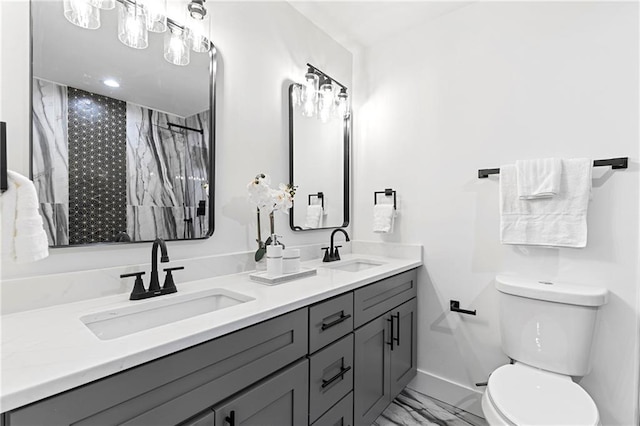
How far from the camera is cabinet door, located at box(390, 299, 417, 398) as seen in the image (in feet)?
5.91

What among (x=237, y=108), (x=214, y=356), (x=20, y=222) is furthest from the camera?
(x=237, y=108)

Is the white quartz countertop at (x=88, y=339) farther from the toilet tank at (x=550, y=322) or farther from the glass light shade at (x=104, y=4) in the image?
the glass light shade at (x=104, y=4)

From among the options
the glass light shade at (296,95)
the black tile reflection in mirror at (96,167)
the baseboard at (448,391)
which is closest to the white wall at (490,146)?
the baseboard at (448,391)

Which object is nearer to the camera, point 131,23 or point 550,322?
point 131,23

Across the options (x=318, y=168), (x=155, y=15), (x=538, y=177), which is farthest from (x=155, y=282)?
(x=538, y=177)

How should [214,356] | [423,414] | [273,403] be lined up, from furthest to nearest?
1. [423,414]
2. [273,403]
3. [214,356]

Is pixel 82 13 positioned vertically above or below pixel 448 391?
above

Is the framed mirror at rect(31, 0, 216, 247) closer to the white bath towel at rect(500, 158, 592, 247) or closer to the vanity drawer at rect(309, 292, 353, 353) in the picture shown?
the vanity drawer at rect(309, 292, 353, 353)

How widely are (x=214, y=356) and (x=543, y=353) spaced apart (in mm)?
1495

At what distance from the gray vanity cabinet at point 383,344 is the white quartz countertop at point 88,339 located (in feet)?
1.19

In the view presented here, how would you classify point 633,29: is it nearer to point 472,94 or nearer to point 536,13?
A: point 536,13

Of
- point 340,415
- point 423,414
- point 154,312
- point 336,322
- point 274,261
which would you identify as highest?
point 274,261

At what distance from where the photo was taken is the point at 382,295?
1.68m

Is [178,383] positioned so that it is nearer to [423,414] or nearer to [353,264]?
[353,264]
